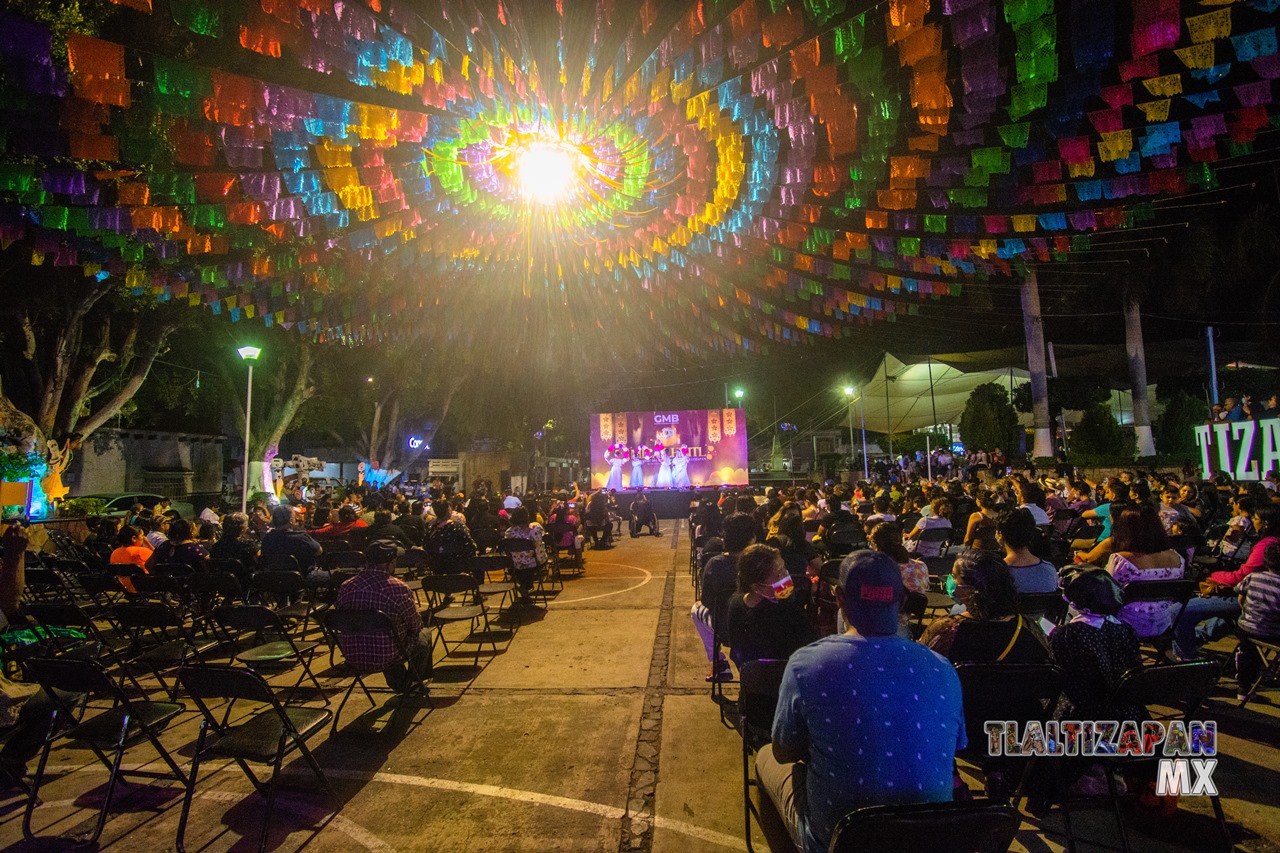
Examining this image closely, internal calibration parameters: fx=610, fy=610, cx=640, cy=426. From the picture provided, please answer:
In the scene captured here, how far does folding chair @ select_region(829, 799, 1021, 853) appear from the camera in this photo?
1.43 m

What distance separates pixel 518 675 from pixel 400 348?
813 inches

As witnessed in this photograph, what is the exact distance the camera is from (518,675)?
513cm

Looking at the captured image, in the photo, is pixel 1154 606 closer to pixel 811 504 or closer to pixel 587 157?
pixel 811 504

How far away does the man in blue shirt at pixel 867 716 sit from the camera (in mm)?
1758

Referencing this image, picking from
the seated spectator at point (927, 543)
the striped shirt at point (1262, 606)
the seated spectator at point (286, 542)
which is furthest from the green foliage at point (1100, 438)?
the seated spectator at point (286, 542)

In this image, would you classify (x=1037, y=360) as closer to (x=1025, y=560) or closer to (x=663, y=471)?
(x=663, y=471)

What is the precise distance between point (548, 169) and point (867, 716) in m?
7.73

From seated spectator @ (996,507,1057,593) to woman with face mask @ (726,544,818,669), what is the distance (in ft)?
5.35

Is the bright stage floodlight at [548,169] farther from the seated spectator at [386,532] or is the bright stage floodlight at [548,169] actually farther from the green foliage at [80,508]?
the green foliage at [80,508]

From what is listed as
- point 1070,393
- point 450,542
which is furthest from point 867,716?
point 1070,393

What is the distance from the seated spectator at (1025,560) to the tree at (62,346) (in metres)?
14.3

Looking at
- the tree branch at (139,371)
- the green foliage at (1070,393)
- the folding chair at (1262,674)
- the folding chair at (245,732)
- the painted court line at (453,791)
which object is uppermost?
the tree branch at (139,371)

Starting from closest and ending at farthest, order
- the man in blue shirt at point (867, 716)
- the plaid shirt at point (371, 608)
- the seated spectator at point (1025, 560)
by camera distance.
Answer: the man in blue shirt at point (867, 716) < the seated spectator at point (1025, 560) < the plaid shirt at point (371, 608)

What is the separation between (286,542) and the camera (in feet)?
22.8
